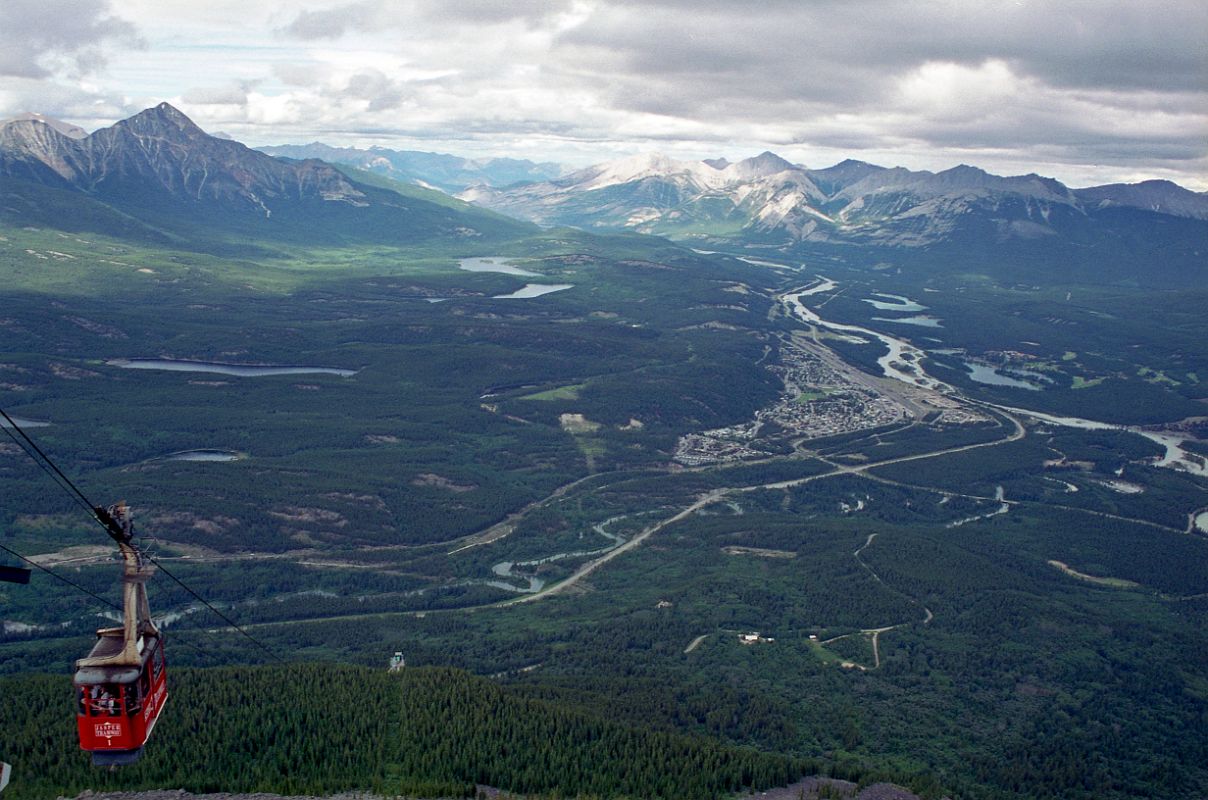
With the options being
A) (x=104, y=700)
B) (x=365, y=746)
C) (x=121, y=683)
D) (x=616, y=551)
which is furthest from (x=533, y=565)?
(x=121, y=683)

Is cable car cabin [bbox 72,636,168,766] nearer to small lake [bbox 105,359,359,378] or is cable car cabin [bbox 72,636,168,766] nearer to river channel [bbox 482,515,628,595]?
river channel [bbox 482,515,628,595]

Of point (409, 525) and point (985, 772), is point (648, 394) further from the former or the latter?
point (985, 772)

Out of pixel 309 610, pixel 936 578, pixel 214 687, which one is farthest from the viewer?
pixel 936 578

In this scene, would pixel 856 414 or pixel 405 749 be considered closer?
pixel 405 749

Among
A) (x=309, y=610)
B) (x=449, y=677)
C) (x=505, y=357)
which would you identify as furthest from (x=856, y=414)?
(x=449, y=677)

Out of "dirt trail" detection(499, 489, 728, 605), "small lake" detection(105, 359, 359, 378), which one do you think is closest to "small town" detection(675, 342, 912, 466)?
"dirt trail" detection(499, 489, 728, 605)
